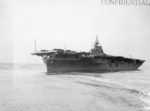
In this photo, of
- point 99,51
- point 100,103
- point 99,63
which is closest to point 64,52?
point 99,63

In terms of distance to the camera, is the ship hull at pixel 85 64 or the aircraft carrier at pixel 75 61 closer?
the aircraft carrier at pixel 75 61

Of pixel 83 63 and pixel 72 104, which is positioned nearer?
pixel 72 104

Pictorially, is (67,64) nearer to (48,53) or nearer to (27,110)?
(48,53)

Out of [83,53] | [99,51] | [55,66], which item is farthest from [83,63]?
[99,51]

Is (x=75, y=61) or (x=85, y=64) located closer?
(x=75, y=61)

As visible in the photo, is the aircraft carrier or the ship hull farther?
the ship hull

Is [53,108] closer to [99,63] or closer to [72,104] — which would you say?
[72,104]

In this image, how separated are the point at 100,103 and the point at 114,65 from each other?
3348 cm

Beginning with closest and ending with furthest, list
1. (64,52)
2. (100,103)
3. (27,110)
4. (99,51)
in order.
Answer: (27,110), (100,103), (64,52), (99,51)

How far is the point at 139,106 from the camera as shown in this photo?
378 inches

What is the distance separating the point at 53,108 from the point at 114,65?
35134 millimetres

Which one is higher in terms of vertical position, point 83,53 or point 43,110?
point 83,53

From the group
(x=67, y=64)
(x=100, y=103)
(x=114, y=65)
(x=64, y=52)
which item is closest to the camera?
(x=100, y=103)

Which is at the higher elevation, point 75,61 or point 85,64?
point 75,61
